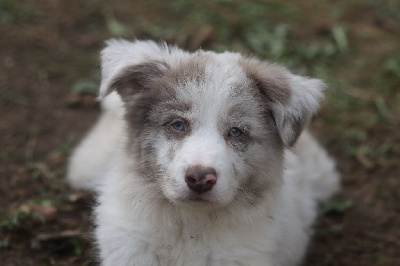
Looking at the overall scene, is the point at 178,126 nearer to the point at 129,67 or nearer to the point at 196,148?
the point at 196,148

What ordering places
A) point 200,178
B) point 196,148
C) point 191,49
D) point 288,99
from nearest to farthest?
point 200,178 < point 196,148 < point 288,99 < point 191,49

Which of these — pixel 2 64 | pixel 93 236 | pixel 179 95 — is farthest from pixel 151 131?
pixel 2 64

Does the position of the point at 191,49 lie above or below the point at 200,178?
below

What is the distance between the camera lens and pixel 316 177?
5.75 metres

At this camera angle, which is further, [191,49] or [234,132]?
[191,49]

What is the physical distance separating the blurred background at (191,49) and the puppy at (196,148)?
1.57 feet

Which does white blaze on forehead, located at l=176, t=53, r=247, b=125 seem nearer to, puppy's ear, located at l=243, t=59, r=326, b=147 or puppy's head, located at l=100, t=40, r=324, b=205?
puppy's head, located at l=100, t=40, r=324, b=205

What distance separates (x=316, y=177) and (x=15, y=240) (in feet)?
8.70

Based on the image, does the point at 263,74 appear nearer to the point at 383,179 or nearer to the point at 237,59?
the point at 237,59

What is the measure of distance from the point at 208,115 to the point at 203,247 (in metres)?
0.89

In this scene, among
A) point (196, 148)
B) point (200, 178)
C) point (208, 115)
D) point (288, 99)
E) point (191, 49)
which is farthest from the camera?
point (191, 49)

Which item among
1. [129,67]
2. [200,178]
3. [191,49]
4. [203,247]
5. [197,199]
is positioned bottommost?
[203,247]

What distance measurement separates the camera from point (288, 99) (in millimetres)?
4086

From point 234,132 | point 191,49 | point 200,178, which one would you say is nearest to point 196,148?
point 200,178
